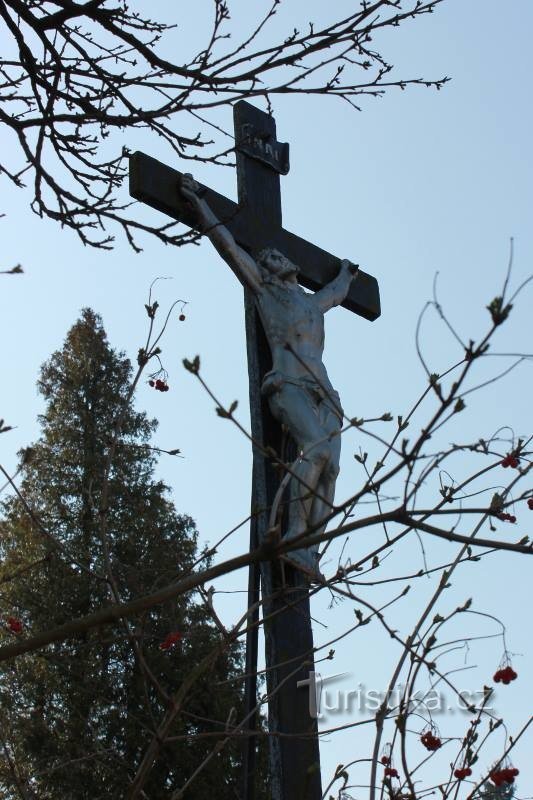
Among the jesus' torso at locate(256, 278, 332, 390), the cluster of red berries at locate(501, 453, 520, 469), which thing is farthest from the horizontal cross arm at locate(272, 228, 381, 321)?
the cluster of red berries at locate(501, 453, 520, 469)

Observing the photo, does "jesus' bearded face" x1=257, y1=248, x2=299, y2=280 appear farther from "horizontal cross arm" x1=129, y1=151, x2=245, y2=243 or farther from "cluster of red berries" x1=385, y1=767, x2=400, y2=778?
"cluster of red berries" x1=385, y1=767, x2=400, y2=778

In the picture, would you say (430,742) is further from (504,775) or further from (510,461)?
(510,461)

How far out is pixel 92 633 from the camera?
8719 mm

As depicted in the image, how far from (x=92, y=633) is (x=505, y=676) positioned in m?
5.87

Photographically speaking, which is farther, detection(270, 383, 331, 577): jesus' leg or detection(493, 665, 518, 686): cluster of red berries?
detection(270, 383, 331, 577): jesus' leg

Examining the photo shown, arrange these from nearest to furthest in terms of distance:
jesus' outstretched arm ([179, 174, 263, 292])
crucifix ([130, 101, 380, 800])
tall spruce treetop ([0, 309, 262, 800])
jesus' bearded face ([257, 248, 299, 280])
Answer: crucifix ([130, 101, 380, 800]) → jesus' outstretched arm ([179, 174, 263, 292]) → jesus' bearded face ([257, 248, 299, 280]) → tall spruce treetop ([0, 309, 262, 800])

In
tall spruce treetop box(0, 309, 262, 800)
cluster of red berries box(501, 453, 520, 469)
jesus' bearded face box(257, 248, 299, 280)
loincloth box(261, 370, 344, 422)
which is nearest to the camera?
cluster of red berries box(501, 453, 520, 469)

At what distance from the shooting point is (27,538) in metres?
12.8

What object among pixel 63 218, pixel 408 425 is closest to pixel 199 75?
pixel 63 218

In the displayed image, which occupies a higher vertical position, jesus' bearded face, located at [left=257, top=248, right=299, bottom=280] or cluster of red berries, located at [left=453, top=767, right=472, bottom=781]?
jesus' bearded face, located at [left=257, top=248, right=299, bottom=280]

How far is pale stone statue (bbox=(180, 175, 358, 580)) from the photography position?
4.42 m

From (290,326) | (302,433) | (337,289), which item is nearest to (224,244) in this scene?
(290,326)

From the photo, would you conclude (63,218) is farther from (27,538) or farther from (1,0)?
(27,538)

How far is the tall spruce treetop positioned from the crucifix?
400cm
